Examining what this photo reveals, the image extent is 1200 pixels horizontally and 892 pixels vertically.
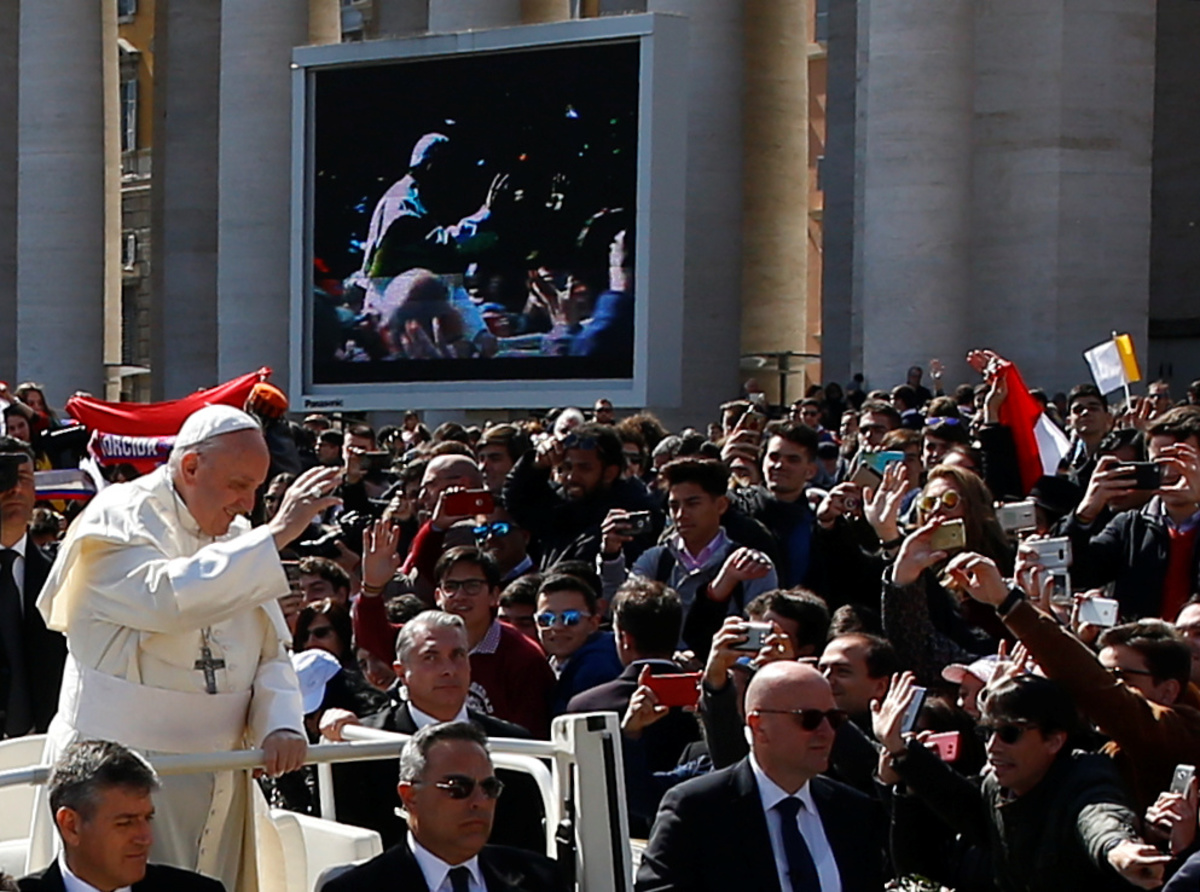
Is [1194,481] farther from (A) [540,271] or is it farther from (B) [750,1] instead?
(B) [750,1]

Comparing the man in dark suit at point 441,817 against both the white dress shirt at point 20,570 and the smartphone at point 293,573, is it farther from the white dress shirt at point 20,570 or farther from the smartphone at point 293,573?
the white dress shirt at point 20,570

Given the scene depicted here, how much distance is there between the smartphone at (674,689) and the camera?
9047mm

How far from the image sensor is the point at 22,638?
40.3 feet

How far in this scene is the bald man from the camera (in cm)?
788

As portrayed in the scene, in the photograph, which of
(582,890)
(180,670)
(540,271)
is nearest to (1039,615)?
(582,890)

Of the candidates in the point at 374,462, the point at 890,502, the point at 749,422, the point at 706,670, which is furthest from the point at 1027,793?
the point at 374,462

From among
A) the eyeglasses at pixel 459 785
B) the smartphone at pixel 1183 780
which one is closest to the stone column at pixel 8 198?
the eyeglasses at pixel 459 785

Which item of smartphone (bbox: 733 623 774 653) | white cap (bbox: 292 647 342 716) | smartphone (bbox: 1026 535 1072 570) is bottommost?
white cap (bbox: 292 647 342 716)

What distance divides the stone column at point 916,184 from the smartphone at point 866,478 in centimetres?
1291

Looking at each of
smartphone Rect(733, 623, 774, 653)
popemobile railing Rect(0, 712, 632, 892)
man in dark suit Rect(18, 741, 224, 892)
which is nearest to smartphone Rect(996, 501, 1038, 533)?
smartphone Rect(733, 623, 774, 653)

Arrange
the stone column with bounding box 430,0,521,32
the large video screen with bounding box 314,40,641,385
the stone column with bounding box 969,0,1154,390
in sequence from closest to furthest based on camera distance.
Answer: the large video screen with bounding box 314,40,641,385 → the stone column with bounding box 969,0,1154,390 → the stone column with bounding box 430,0,521,32

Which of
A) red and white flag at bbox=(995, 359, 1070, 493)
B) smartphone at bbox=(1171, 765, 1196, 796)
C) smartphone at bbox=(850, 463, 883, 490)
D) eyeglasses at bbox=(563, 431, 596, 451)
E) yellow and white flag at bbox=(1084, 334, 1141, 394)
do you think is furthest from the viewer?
yellow and white flag at bbox=(1084, 334, 1141, 394)

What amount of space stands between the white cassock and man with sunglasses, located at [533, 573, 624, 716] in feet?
9.41

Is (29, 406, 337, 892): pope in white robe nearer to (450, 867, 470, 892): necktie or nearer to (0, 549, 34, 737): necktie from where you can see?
(450, 867, 470, 892): necktie
